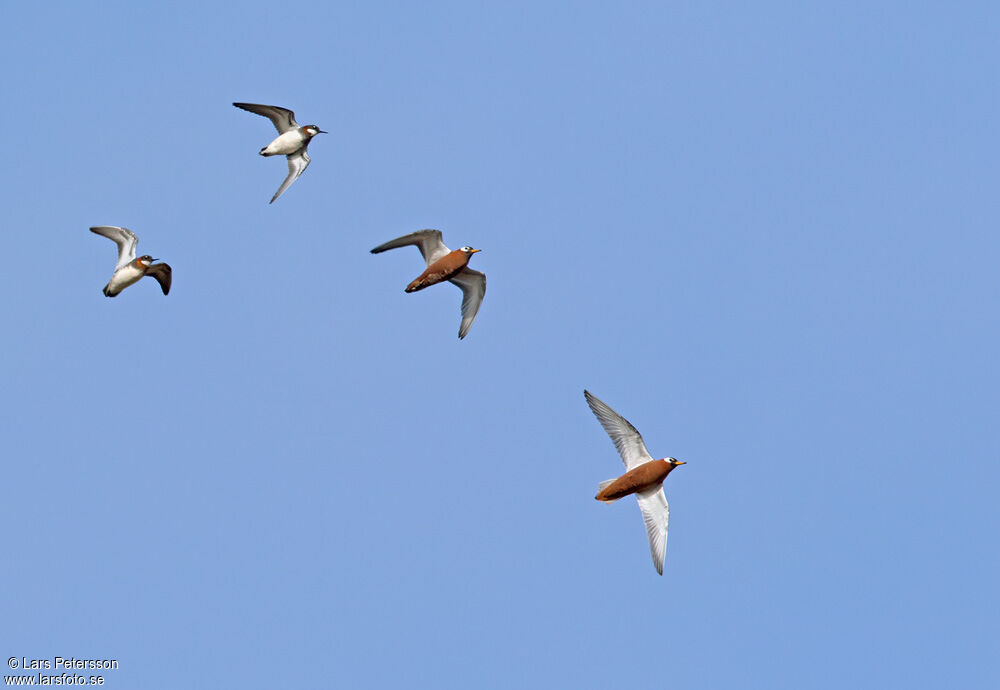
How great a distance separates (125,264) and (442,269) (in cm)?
1084

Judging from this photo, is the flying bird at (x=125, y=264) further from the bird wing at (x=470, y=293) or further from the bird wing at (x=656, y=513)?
the bird wing at (x=656, y=513)

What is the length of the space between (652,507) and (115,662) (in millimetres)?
16419

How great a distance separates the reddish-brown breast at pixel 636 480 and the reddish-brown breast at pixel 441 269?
8.32 metres

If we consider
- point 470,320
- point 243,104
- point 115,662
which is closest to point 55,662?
point 115,662

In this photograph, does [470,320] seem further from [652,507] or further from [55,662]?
[55,662]

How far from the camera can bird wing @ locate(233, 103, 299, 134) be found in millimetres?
39531

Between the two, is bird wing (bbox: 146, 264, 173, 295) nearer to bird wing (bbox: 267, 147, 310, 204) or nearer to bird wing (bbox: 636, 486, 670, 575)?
bird wing (bbox: 267, 147, 310, 204)

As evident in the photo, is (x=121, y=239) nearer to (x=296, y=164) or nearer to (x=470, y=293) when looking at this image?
(x=296, y=164)

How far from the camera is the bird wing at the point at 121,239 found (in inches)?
1529

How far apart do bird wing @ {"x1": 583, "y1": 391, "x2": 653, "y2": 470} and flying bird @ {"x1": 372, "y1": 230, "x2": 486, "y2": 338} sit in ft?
18.9

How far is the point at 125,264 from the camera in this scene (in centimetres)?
3934

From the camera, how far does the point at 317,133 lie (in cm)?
4025

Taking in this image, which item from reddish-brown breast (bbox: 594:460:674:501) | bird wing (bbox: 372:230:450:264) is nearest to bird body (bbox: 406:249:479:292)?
bird wing (bbox: 372:230:450:264)

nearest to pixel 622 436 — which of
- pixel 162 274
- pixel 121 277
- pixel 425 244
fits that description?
pixel 425 244
